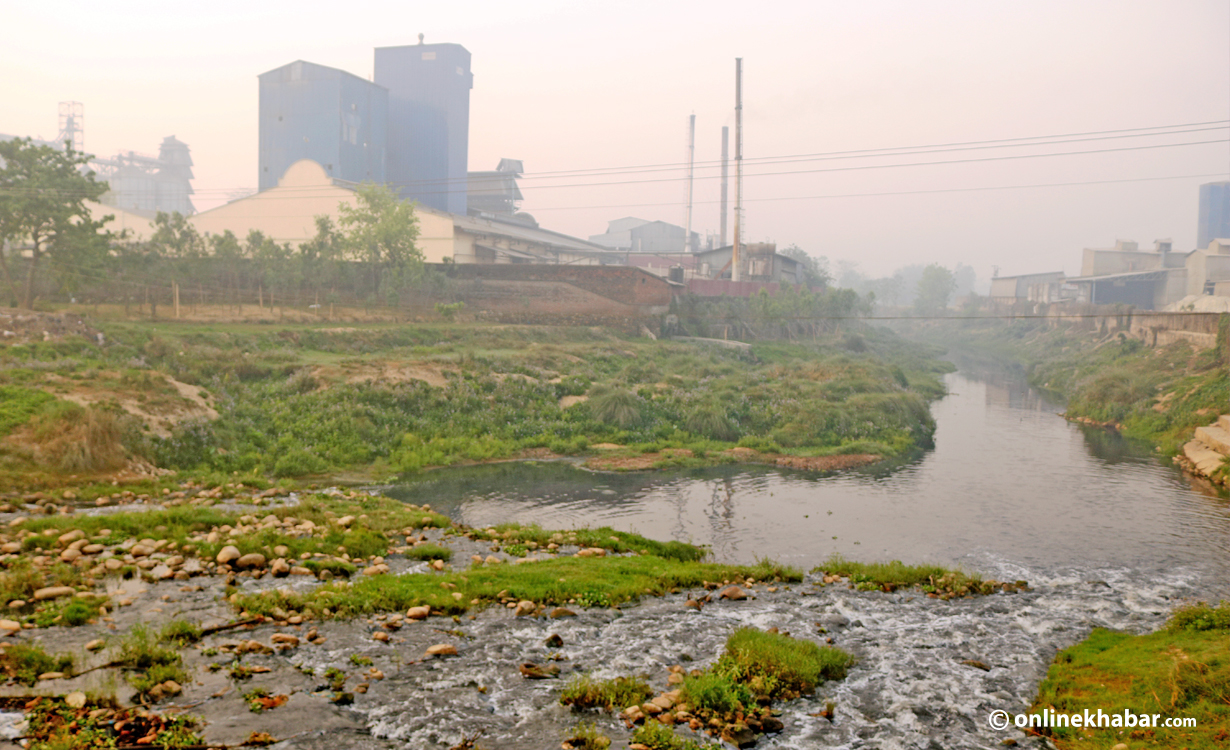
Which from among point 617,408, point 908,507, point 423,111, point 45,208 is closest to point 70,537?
point 908,507

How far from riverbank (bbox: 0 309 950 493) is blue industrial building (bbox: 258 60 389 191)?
2646cm

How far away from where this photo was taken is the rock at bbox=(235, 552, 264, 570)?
952cm

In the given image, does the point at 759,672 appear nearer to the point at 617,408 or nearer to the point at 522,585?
the point at 522,585

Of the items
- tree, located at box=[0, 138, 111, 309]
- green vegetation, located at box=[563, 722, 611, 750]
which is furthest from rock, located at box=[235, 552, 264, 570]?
tree, located at box=[0, 138, 111, 309]

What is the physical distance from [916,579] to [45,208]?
28.0 m

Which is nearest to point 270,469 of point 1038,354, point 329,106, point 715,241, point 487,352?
point 487,352

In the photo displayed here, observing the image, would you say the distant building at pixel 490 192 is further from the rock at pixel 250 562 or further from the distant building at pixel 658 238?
the rock at pixel 250 562

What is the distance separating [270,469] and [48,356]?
6.75m

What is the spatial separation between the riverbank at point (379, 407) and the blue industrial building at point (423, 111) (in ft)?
106

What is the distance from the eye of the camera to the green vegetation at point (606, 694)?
22.6ft

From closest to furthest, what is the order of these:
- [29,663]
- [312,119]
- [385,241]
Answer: [29,663]
[385,241]
[312,119]

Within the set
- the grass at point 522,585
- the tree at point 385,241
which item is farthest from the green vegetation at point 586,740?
the tree at point 385,241

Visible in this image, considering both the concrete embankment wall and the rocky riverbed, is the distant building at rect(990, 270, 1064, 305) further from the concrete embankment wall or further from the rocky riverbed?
the rocky riverbed

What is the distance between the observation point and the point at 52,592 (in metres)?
7.93
